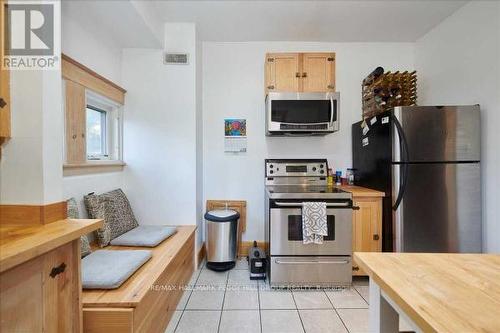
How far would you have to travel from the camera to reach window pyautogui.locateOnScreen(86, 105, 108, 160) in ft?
7.95

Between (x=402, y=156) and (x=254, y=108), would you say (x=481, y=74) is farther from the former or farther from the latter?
(x=254, y=108)

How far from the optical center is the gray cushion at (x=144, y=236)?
2.08 m

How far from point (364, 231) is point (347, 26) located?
224 cm

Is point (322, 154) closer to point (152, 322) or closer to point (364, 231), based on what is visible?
point (364, 231)

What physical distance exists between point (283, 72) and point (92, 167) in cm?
216

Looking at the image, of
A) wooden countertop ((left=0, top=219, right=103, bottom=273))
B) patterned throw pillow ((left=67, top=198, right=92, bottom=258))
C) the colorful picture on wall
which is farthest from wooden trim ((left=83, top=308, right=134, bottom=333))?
the colorful picture on wall

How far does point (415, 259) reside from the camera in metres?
0.90

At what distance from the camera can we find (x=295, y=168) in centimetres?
307

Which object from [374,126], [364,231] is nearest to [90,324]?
[364,231]

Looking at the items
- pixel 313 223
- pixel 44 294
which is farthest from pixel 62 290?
pixel 313 223

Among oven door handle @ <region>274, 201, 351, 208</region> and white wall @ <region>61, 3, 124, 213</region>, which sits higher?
white wall @ <region>61, 3, 124, 213</region>

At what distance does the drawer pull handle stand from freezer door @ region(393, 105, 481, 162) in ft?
8.28

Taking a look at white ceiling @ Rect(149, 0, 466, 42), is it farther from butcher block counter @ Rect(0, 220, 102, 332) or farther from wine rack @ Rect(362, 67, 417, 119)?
butcher block counter @ Rect(0, 220, 102, 332)

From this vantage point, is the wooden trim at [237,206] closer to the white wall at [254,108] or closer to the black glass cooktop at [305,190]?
the white wall at [254,108]
